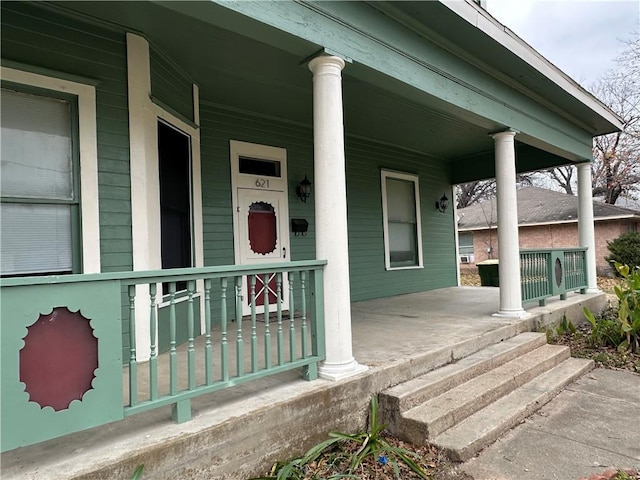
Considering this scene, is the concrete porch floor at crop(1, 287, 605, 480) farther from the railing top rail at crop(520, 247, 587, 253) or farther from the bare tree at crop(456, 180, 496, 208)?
the bare tree at crop(456, 180, 496, 208)

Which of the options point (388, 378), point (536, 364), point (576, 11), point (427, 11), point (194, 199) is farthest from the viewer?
point (576, 11)

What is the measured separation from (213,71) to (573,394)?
4.58 m

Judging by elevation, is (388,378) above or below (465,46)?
below

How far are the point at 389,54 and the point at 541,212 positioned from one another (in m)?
16.8

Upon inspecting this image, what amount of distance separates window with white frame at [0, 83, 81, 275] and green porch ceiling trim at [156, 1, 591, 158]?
1283 millimetres

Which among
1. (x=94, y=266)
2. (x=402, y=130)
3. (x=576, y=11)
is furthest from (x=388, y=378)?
(x=576, y=11)

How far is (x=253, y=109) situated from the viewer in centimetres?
517

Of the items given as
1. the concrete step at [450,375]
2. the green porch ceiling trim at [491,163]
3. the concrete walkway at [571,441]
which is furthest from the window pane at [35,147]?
the green porch ceiling trim at [491,163]

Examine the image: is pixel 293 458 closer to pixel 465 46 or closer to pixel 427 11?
pixel 427 11

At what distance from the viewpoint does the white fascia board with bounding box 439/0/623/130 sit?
11.7 ft

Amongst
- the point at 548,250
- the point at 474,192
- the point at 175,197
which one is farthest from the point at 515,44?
the point at 474,192

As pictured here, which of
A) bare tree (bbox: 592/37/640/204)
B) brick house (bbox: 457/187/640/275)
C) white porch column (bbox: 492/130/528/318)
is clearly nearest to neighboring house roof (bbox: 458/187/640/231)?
brick house (bbox: 457/187/640/275)

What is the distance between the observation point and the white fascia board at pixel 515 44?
3.56m

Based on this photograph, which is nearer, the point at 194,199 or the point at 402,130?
the point at 194,199
